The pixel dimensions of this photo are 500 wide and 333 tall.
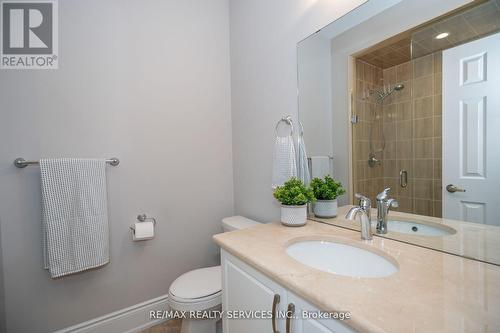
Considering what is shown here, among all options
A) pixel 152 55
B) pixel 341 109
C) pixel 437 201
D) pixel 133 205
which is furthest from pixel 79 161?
pixel 437 201

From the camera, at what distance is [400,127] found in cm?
96

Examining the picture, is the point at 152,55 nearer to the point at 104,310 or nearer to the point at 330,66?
the point at 330,66

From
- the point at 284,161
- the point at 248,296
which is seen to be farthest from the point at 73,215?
the point at 284,161

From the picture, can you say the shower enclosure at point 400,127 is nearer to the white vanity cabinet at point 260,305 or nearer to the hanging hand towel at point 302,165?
the hanging hand towel at point 302,165

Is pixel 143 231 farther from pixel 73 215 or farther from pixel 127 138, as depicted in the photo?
pixel 127 138

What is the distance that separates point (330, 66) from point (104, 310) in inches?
83.9

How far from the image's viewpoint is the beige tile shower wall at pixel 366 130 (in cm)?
104

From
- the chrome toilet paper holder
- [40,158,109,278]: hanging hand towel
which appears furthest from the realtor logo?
the chrome toilet paper holder

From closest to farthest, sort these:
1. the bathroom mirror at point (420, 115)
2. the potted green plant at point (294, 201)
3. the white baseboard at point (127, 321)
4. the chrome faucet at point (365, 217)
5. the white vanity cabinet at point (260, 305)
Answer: the white vanity cabinet at point (260, 305)
the bathroom mirror at point (420, 115)
the chrome faucet at point (365, 217)
the potted green plant at point (294, 201)
the white baseboard at point (127, 321)

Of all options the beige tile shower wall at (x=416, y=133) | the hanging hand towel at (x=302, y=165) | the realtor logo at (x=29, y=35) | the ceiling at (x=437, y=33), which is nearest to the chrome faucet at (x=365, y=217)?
the beige tile shower wall at (x=416, y=133)

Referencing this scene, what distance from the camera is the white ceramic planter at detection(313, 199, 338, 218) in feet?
4.09

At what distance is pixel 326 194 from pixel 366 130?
0.40 meters

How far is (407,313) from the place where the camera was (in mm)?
515

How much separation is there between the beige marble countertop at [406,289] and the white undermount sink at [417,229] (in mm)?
77
